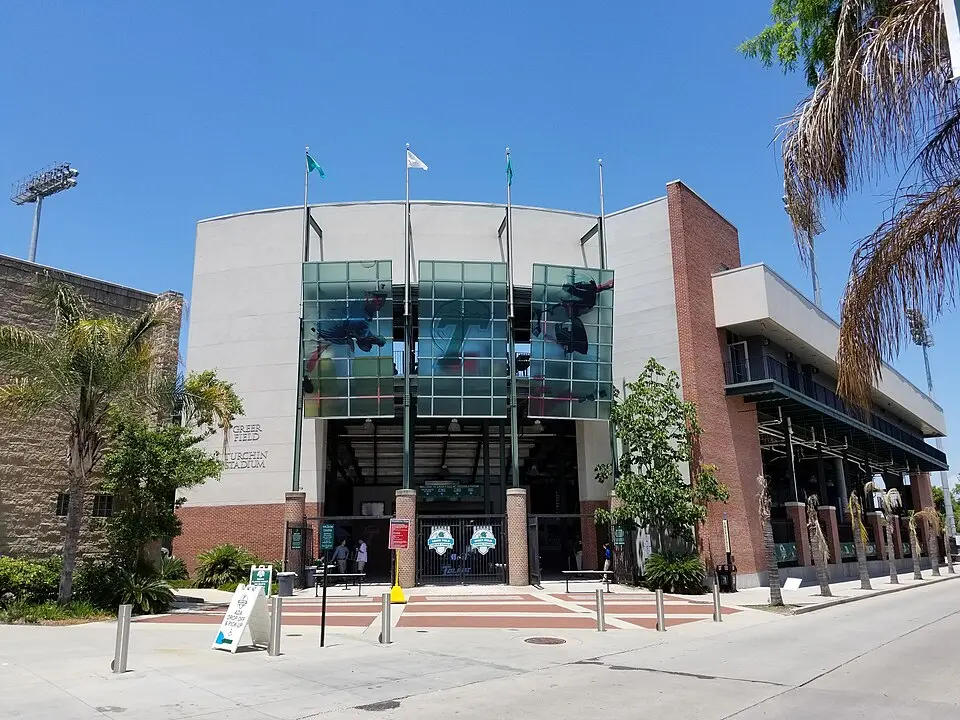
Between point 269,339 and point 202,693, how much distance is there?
984 inches

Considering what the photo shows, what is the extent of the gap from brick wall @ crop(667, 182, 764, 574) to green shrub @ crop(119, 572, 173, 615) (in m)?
19.5

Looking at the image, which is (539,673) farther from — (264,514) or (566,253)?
(566,253)

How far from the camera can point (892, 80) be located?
7.15 m

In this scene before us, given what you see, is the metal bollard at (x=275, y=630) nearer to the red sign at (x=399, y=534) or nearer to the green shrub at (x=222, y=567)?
the red sign at (x=399, y=534)

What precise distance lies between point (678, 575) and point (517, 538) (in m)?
6.17

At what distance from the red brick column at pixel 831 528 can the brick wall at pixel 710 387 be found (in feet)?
20.2

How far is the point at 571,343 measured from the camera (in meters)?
31.8

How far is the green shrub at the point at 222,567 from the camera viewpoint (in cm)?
2922

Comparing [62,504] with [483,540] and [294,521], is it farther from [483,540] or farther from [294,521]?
[483,540]

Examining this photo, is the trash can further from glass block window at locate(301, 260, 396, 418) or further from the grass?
glass block window at locate(301, 260, 396, 418)

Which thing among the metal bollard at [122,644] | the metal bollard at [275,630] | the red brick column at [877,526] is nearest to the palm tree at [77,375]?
the metal bollard at [275,630]

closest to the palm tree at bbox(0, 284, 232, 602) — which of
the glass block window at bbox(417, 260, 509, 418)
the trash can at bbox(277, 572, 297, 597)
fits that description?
the trash can at bbox(277, 572, 297, 597)

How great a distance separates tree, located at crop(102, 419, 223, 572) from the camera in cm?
1984

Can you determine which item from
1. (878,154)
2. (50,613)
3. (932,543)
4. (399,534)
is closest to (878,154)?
(878,154)
